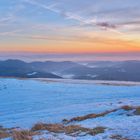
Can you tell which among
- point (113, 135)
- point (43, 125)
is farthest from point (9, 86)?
point (113, 135)

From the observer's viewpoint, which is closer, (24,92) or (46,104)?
(46,104)

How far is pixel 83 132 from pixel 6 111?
22.0m

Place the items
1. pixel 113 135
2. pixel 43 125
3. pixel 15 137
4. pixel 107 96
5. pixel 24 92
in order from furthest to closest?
pixel 24 92
pixel 107 96
pixel 43 125
pixel 113 135
pixel 15 137

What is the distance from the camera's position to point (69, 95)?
44.4 meters

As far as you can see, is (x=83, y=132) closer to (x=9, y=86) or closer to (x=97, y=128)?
(x=97, y=128)

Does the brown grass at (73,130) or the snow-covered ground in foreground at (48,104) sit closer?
the brown grass at (73,130)

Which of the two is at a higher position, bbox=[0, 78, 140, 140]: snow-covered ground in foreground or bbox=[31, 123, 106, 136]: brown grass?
bbox=[31, 123, 106, 136]: brown grass

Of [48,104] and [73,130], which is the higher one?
[73,130]

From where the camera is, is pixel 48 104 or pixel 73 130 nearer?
pixel 73 130

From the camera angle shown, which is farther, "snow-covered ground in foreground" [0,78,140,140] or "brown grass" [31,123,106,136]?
"snow-covered ground in foreground" [0,78,140,140]

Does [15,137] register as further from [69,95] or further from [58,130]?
[69,95]

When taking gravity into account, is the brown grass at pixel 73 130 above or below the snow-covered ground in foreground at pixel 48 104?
above

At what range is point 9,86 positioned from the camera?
55.7 m

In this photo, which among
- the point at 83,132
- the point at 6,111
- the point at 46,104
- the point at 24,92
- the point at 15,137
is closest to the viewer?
the point at 15,137
